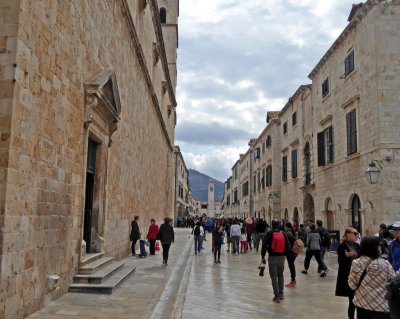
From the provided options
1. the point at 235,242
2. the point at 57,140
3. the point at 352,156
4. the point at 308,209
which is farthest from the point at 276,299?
the point at 308,209

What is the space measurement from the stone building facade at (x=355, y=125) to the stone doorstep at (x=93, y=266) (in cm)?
962

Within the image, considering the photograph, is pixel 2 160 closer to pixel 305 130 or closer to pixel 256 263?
pixel 256 263

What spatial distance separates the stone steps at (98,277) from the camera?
7.56 meters

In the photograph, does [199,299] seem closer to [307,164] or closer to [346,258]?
[346,258]

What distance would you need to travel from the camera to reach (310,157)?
24109mm

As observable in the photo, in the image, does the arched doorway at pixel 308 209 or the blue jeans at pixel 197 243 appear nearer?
the blue jeans at pixel 197 243

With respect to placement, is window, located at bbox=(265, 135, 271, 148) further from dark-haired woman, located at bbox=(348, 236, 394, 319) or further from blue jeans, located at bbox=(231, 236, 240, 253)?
dark-haired woman, located at bbox=(348, 236, 394, 319)

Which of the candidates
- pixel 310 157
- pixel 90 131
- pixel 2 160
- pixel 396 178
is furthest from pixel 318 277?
pixel 310 157

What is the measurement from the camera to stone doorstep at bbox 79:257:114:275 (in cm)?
803

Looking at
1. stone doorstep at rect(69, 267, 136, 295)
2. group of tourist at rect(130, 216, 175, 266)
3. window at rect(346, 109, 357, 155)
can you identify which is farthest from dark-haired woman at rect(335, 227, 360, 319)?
window at rect(346, 109, 357, 155)

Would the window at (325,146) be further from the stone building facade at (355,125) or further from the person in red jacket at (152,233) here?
the person in red jacket at (152,233)

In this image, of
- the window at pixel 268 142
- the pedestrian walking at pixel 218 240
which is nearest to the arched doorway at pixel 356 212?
the pedestrian walking at pixel 218 240

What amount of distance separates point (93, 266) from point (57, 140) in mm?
2877

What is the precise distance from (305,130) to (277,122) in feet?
30.4
